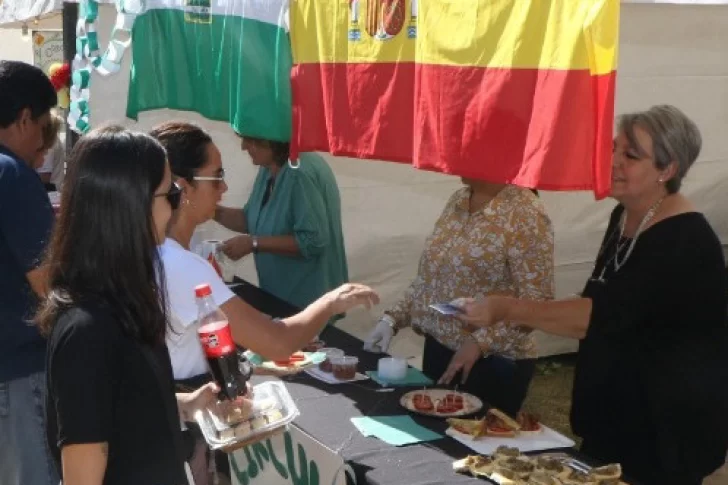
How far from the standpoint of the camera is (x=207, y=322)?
219 centimetres

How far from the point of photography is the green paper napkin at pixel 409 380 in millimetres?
2891

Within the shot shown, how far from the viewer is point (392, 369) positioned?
2.90 metres

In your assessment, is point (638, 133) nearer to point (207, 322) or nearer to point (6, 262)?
point (207, 322)

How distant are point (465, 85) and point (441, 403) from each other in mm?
942

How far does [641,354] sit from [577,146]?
0.83 m

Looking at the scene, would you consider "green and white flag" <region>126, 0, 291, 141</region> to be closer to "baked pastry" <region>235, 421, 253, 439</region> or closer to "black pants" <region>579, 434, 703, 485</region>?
"baked pastry" <region>235, 421, 253, 439</region>

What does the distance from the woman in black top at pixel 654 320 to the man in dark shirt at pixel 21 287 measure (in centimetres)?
126

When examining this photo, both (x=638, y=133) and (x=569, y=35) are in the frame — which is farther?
(x=638, y=133)

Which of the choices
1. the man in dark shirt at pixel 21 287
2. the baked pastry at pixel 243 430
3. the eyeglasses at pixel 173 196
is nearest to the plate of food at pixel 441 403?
the baked pastry at pixel 243 430

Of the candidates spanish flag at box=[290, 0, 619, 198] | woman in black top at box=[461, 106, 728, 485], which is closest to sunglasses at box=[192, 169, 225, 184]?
spanish flag at box=[290, 0, 619, 198]

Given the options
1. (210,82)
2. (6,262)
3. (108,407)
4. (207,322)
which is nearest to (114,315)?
(108,407)

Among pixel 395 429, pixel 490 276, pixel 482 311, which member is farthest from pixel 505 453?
pixel 490 276

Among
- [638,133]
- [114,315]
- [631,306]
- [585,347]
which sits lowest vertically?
[585,347]

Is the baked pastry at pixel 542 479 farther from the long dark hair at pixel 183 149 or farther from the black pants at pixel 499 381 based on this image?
the long dark hair at pixel 183 149
